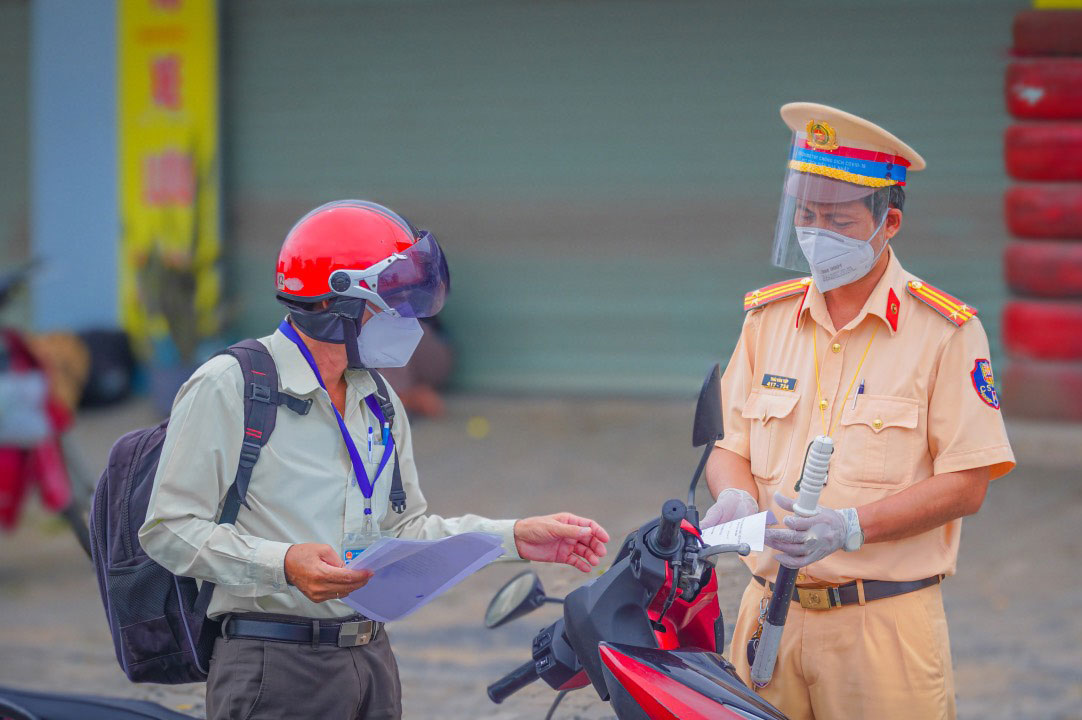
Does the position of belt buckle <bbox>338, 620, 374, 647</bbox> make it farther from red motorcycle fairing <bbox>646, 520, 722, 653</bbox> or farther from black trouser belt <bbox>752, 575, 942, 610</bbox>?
black trouser belt <bbox>752, 575, 942, 610</bbox>

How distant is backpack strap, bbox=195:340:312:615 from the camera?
2316 mm

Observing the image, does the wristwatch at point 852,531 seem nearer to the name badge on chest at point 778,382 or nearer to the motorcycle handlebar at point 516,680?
the name badge on chest at point 778,382

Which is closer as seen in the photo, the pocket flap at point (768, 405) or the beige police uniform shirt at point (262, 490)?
the beige police uniform shirt at point (262, 490)

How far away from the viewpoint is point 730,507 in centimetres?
245

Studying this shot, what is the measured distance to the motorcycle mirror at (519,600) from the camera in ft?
7.84

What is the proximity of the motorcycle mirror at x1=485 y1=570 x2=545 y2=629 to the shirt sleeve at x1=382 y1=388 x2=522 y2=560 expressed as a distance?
9 cm

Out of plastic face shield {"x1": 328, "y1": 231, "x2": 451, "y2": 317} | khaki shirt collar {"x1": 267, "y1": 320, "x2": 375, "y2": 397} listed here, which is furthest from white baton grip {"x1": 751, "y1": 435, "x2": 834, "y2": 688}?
khaki shirt collar {"x1": 267, "y1": 320, "x2": 375, "y2": 397}

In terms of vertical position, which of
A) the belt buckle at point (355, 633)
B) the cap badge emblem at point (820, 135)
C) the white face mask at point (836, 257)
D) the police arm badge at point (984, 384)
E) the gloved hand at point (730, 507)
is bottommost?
the belt buckle at point (355, 633)

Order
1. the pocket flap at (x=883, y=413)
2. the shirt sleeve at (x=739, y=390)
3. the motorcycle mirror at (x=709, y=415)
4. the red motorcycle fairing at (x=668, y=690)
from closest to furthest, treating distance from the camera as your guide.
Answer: the red motorcycle fairing at (x=668, y=690), the motorcycle mirror at (x=709, y=415), the pocket flap at (x=883, y=413), the shirt sleeve at (x=739, y=390)

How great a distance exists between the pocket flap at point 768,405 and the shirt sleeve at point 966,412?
0.92 ft

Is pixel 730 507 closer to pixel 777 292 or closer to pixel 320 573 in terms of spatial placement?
pixel 777 292

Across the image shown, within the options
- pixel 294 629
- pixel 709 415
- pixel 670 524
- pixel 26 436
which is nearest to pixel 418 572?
pixel 294 629

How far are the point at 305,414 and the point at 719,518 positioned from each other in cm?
83

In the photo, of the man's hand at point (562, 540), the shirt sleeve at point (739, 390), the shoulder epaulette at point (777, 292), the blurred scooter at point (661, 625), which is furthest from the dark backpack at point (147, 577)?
the shoulder epaulette at point (777, 292)
